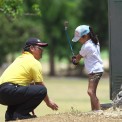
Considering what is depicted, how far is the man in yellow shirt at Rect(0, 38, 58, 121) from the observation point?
10.1 metres

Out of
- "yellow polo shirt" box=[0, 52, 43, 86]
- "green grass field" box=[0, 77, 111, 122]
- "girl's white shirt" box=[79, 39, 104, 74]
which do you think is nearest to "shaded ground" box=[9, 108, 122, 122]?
"green grass field" box=[0, 77, 111, 122]

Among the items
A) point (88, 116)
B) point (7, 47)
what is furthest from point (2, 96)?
point (7, 47)

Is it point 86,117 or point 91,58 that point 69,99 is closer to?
point 91,58

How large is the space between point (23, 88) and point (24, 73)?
0.86ft

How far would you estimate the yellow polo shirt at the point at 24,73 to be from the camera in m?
10.2

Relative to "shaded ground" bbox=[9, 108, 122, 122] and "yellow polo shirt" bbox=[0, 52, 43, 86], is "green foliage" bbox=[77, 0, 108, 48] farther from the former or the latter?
"shaded ground" bbox=[9, 108, 122, 122]

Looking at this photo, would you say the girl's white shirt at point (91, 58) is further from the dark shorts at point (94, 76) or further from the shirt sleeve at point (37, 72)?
the shirt sleeve at point (37, 72)

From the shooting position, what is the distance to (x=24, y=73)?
402 inches

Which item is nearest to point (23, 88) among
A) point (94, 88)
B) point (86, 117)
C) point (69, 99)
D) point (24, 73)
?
point (24, 73)

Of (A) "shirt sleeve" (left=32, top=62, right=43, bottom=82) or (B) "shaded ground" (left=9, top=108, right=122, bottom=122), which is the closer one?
(B) "shaded ground" (left=9, top=108, right=122, bottom=122)

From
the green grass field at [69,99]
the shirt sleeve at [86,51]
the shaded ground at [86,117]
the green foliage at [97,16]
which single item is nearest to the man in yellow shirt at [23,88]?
the shaded ground at [86,117]

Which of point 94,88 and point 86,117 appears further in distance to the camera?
point 94,88

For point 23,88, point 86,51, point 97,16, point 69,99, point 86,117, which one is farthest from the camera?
point 97,16

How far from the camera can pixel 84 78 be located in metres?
58.7
